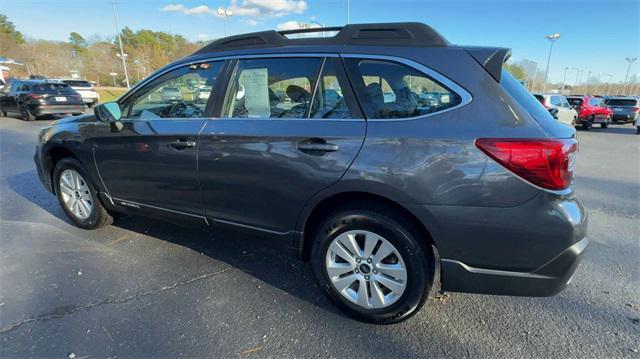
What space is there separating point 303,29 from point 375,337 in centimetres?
223

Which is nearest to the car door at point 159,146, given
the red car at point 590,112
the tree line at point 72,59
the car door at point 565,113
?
the car door at point 565,113

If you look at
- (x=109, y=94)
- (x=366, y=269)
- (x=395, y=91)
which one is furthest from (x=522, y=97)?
(x=109, y=94)

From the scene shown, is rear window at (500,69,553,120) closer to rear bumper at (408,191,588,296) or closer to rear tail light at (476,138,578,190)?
rear tail light at (476,138,578,190)

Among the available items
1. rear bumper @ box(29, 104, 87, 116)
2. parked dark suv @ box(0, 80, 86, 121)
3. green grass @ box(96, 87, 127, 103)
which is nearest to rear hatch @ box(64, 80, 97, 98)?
green grass @ box(96, 87, 127, 103)

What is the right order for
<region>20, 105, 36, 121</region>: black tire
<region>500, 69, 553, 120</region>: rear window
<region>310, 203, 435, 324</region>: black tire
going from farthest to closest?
<region>20, 105, 36, 121</region>: black tire → <region>310, 203, 435, 324</region>: black tire → <region>500, 69, 553, 120</region>: rear window

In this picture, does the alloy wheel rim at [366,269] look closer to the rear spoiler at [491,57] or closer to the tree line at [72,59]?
the rear spoiler at [491,57]

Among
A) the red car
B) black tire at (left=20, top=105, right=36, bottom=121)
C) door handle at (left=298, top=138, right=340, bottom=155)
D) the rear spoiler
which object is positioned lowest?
the red car

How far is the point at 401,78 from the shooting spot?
2283 mm

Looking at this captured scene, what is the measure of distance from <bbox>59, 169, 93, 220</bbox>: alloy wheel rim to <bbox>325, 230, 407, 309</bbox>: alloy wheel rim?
2.82m

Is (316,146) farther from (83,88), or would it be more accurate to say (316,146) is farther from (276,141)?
(83,88)

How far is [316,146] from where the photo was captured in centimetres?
237

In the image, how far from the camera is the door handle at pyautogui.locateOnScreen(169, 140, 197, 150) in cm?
285

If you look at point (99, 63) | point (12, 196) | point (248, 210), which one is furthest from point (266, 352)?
point (99, 63)

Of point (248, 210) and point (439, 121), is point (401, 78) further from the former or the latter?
point (248, 210)
